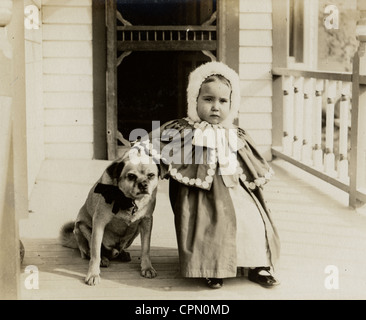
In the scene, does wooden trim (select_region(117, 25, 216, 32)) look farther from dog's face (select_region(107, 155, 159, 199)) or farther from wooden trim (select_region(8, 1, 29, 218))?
dog's face (select_region(107, 155, 159, 199))

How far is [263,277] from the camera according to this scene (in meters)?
3.54

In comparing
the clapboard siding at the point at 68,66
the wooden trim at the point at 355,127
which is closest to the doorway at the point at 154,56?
the clapboard siding at the point at 68,66

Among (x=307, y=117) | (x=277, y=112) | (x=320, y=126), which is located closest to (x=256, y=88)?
(x=277, y=112)

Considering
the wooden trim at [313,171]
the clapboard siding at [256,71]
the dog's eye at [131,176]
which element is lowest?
the wooden trim at [313,171]

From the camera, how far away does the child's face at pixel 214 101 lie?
140 inches

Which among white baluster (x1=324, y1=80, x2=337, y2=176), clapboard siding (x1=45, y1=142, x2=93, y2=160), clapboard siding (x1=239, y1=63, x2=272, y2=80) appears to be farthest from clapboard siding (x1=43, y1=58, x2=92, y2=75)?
white baluster (x1=324, y1=80, x2=337, y2=176)

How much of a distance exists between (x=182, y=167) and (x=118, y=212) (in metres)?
0.38

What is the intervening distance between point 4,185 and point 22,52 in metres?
2.24

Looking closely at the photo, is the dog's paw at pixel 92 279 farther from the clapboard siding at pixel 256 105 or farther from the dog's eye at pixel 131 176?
the clapboard siding at pixel 256 105

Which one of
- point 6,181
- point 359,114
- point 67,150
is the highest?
point 359,114

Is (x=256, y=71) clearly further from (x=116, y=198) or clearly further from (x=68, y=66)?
(x=116, y=198)

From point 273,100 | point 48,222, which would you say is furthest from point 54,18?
point 48,222

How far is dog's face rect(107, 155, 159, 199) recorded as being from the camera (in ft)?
11.0
